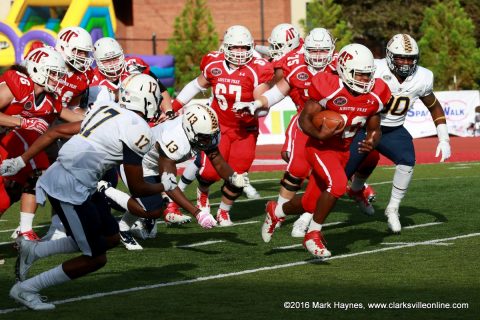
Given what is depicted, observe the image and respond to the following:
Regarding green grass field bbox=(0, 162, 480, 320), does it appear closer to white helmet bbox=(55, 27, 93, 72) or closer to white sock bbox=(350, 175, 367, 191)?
white sock bbox=(350, 175, 367, 191)

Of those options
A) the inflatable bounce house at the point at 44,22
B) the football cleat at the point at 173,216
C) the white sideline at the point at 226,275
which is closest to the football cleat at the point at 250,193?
the football cleat at the point at 173,216

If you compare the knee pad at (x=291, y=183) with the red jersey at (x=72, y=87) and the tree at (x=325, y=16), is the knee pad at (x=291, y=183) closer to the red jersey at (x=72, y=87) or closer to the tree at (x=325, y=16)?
the red jersey at (x=72, y=87)

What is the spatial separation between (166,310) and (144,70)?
16.3 feet

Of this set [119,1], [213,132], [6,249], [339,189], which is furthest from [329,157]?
[119,1]

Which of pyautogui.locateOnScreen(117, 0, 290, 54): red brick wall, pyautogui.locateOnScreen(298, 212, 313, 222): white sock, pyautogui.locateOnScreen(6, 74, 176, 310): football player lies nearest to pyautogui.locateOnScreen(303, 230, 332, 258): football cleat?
pyautogui.locateOnScreen(298, 212, 313, 222): white sock

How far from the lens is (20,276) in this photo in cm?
735

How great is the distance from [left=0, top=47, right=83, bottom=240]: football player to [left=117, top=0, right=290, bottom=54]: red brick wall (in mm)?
38051

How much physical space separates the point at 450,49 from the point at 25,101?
93.6ft

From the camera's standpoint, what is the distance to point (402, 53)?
10398 millimetres

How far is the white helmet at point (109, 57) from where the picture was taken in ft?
36.7

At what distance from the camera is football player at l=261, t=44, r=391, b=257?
8.80 meters

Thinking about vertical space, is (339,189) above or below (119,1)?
above

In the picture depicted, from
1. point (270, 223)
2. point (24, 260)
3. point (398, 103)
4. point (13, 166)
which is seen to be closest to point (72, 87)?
point (13, 166)

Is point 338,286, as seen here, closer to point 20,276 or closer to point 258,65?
point 20,276
